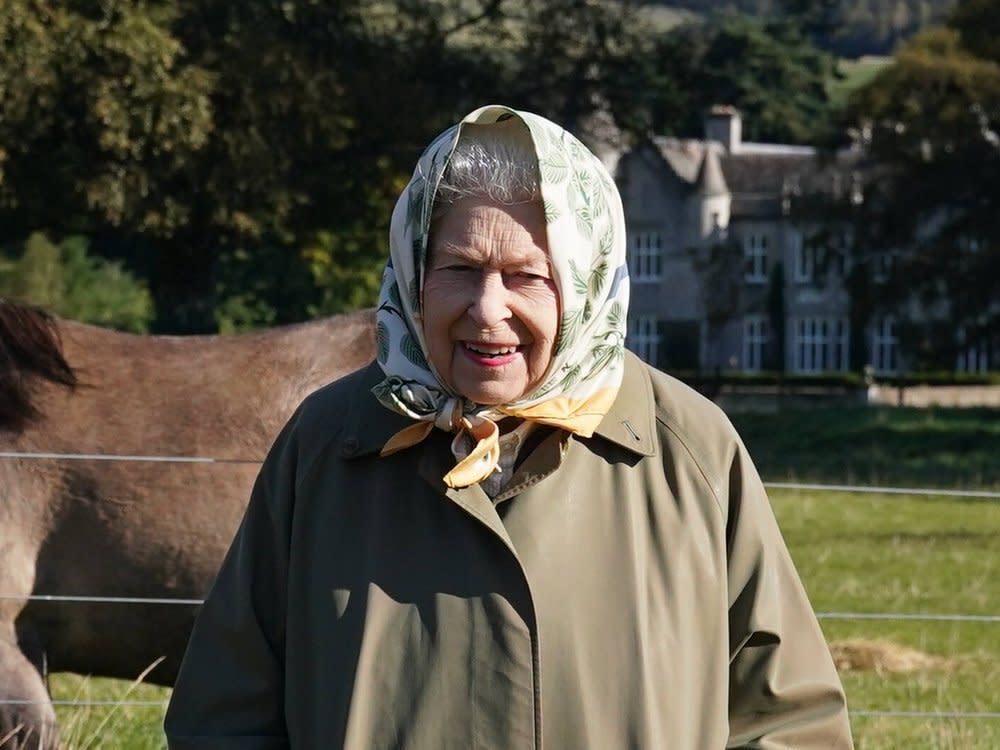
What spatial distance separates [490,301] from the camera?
2480 millimetres

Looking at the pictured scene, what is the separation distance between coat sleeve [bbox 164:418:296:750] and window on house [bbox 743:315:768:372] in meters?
62.2

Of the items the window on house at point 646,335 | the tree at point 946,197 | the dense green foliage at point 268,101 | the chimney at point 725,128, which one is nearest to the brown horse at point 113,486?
the dense green foliage at point 268,101

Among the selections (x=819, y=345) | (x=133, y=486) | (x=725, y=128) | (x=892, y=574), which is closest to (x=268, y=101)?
(x=892, y=574)

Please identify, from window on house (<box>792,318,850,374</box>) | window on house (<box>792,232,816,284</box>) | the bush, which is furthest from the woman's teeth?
window on house (<box>792,318,850,374</box>)

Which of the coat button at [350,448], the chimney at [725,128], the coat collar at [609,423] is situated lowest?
the chimney at [725,128]

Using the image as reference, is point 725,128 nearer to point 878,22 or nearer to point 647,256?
point 647,256

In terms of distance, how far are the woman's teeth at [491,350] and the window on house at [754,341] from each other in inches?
2450

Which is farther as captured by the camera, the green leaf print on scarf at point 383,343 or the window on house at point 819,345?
the window on house at point 819,345

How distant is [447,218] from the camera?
251 centimetres

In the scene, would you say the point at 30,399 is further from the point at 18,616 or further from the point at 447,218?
the point at 447,218

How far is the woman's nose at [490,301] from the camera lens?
2.47m

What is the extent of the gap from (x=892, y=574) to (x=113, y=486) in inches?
322

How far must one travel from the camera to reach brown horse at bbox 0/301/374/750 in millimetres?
5789

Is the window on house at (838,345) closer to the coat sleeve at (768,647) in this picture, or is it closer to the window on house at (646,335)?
the window on house at (646,335)
